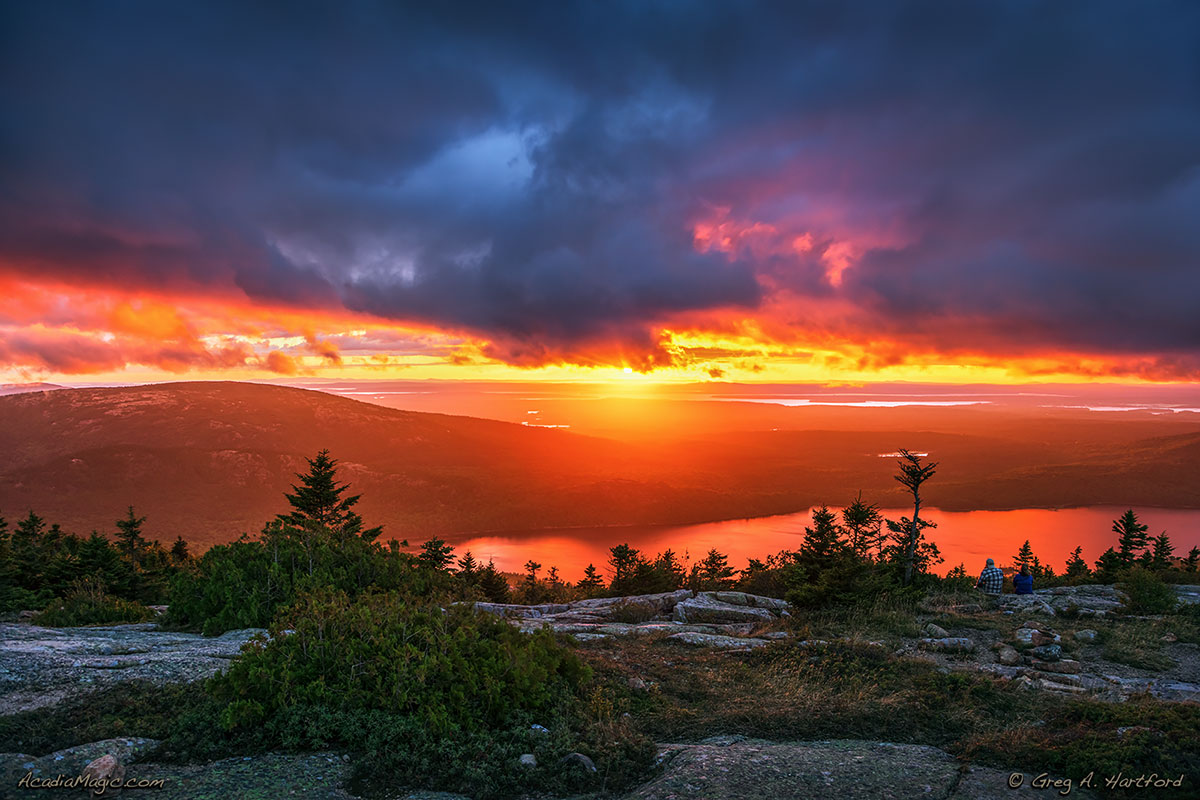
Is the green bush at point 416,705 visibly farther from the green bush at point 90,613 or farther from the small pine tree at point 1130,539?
the small pine tree at point 1130,539

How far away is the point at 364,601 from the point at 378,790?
385 centimetres

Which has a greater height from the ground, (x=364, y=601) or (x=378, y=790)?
(x=364, y=601)

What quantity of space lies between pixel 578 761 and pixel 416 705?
211 centimetres

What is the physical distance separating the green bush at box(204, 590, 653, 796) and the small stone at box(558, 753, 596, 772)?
9 cm

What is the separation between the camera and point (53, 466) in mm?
114250

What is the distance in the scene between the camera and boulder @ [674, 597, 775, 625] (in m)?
15.2

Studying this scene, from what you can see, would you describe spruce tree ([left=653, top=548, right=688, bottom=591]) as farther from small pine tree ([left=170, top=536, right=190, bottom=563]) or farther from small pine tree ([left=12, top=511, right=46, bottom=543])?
small pine tree ([left=12, top=511, right=46, bottom=543])

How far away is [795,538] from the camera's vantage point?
292 feet

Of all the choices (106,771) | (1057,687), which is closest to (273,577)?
(106,771)

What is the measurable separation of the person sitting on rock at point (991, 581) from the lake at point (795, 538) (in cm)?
4969

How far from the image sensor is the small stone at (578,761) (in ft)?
19.7

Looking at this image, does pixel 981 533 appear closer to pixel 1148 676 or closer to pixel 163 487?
pixel 1148 676

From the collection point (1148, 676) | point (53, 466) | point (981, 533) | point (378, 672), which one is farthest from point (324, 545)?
point (53, 466)

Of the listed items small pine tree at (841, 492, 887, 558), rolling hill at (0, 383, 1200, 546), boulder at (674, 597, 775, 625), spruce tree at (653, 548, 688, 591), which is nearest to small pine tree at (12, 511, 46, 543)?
spruce tree at (653, 548, 688, 591)
